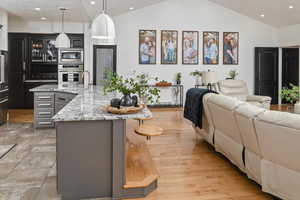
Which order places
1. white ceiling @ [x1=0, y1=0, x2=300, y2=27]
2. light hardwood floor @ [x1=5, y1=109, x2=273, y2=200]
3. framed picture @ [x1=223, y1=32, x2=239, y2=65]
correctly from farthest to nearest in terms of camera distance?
framed picture @ [x1=223, y1=32, x2=239, y2=65] → white ceiling @ [x1=0, y1=0, x2=300, y2=27] → light hardwood floor @ [x1=5, y1=109, x2=273, y2=200]

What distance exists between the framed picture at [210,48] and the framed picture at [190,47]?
0.98 feet

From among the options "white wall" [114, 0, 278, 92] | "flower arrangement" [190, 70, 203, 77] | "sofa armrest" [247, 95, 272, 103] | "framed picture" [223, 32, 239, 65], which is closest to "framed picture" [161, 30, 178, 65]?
"white wall" [114, 0, 278, 92]

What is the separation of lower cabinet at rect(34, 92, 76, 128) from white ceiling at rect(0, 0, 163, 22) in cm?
204

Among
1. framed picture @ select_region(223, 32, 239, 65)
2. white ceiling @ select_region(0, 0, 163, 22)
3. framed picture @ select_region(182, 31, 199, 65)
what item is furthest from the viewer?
framed picture @ select_region(223, 32, 239, 65)

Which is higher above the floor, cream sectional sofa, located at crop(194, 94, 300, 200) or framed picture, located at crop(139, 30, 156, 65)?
framed picture, located at crop(139, 30, 156, 65)

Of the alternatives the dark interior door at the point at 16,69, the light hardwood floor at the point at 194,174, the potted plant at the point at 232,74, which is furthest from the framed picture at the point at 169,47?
the light hardwood floor at the point at 194,174

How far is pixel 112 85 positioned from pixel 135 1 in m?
Result: 5.73

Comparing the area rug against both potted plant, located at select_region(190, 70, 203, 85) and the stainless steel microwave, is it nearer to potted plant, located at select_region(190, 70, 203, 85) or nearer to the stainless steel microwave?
the stainless steel microwave

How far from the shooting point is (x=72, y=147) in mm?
2654

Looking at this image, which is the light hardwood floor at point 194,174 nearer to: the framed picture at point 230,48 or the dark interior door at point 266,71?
the framed picture at point 230,48

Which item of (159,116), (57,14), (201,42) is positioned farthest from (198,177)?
(201,42)

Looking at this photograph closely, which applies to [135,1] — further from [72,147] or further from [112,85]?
[72,147]

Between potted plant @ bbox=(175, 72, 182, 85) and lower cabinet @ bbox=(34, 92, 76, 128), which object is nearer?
lower cabinet @ bbox=(34, 92, 76, 128)

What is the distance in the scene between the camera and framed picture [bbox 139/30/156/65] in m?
9.38
